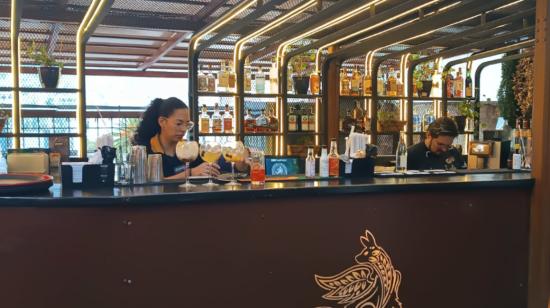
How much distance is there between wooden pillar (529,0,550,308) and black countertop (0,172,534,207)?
9 centimetres

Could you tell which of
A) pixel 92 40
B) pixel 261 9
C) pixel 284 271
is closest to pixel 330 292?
pixel 284 271

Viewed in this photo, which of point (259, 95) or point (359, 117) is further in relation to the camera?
point (359, 117)

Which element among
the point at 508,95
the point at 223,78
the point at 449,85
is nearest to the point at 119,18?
the point at 223,78

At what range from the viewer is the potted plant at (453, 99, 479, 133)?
19.3ft

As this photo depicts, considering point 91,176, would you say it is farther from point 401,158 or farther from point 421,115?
point 421,115

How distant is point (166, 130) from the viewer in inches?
127

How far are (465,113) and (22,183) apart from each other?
200 inches

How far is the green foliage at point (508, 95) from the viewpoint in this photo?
5887mm

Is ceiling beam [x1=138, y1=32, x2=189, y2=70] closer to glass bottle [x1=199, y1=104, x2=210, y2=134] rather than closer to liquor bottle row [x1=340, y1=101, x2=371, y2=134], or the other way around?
glass bottle [x1=199, y1=104, x2=210, y2=134]

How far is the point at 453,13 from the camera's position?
11.0ft

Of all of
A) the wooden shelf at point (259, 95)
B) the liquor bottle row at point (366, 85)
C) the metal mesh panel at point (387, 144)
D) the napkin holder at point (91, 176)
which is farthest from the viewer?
the metal mesh panel at point (387, 144)

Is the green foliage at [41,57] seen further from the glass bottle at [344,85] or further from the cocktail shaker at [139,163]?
the glass bottle at [344,85]

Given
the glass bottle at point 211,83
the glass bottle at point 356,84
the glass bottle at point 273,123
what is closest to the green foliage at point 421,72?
the glass bottle at point 356,84

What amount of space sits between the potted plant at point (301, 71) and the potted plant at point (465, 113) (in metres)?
1.89
